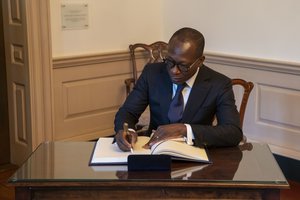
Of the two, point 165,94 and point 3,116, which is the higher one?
point 165,94

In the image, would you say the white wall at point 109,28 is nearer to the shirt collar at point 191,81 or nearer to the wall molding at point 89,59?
the wall molding at point 89,59

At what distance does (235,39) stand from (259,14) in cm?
31

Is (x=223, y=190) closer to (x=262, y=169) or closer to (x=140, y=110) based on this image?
(x=262, y=169)

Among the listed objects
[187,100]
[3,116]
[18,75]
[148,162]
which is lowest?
[3,116]

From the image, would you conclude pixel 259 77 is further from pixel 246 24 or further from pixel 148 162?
pixel 148 162

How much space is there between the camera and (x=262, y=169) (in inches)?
71.7

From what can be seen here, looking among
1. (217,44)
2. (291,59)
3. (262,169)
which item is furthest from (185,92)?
(217,44)

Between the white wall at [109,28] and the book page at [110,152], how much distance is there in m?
2.05

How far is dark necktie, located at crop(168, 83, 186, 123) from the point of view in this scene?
2.29 meters

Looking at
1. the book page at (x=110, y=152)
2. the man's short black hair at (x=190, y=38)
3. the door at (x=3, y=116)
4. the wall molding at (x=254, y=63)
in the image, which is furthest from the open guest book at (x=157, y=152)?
the door at (x=3, y=116)

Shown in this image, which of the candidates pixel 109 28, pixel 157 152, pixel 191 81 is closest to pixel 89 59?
pixel 109 28

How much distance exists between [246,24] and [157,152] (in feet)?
7.56

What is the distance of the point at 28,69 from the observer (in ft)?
12.2

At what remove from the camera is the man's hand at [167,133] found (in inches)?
78.0
